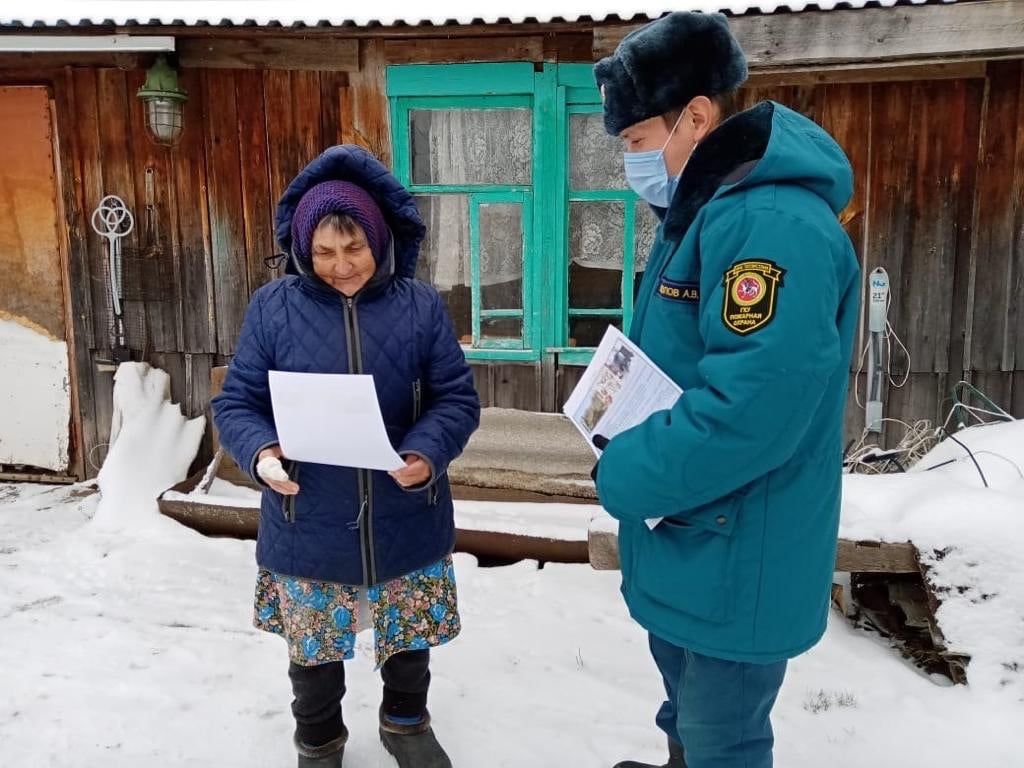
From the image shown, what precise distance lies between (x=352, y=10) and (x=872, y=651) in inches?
169

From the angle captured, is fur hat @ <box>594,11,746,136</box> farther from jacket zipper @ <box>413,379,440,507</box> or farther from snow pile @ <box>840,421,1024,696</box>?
snow pile @ <box>840,421,1024,696</box>

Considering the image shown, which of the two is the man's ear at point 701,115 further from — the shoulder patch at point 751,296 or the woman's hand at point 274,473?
the woman's hand at point 274,473

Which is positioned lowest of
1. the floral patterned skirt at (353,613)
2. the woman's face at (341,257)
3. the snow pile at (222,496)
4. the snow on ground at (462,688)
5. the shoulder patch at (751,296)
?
the snow on ground at (462,688)

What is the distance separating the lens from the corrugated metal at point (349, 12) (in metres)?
4.25

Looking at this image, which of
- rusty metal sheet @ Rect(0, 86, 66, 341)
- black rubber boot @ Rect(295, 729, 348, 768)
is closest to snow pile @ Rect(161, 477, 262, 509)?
rusty metal sheet @ Rect(0, 86, 66, 341)

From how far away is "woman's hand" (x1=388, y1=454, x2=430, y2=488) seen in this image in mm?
2154

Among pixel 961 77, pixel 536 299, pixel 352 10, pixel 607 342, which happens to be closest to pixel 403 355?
pixel 607 342

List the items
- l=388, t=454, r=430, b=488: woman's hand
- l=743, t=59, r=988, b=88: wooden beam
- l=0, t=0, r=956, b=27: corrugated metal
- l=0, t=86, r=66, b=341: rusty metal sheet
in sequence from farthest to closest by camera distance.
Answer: l=0, t=86, r=66, b=341: rusty metal sheet → l=743, t=59, r=988, b=88: wooden beam → l=0, t=0, r=956, b=27: corrugated metal → l=388, t=454, r=430, b=488: woman's hand

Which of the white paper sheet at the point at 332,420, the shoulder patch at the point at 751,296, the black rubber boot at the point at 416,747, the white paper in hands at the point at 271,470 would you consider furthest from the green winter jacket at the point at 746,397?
the black rubber boot at the point at 416,747

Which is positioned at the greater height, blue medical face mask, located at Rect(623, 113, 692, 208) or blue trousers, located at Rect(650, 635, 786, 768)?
blue medical face mask, located at Rect(623, 113, 692, 208)

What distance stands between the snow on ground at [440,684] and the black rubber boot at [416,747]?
125 millimetres

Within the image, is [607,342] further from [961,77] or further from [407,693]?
[961,77]

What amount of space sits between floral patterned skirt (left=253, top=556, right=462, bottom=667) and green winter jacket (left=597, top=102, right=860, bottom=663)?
796mm

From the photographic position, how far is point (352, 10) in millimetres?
4766
